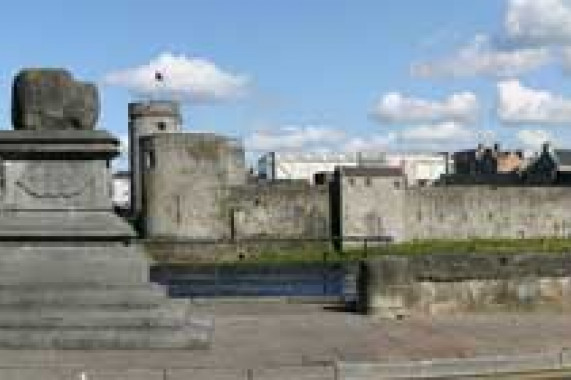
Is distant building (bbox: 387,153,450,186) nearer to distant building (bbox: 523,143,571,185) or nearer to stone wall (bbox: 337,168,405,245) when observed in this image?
distant building (bbox: 523,143,571,185)

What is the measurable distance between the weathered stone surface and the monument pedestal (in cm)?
31

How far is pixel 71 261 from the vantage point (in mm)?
10625

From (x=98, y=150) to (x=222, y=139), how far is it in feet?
177

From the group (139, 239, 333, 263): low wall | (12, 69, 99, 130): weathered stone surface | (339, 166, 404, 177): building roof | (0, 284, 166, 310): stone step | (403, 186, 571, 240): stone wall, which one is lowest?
(139, 239, 333, 263): low wall

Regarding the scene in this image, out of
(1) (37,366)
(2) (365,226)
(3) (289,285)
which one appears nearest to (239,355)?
(1) (37,366)

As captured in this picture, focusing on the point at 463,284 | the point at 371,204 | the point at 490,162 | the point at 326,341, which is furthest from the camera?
the point at 490,162

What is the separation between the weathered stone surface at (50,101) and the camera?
11.1 m

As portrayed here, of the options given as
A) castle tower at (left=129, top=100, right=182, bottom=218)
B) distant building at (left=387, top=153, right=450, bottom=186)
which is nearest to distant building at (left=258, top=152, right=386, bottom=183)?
distant building at (left=387, top=153, right=450, bottom=186)

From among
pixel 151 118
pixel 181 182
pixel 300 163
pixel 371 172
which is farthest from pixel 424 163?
pixel 181 182

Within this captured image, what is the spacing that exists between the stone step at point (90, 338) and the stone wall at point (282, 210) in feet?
185

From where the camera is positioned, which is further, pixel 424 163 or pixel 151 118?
pixel 424 163

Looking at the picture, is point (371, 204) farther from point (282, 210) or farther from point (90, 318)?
point (90, 318)

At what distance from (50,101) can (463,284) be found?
15.8ft

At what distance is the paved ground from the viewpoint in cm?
966
